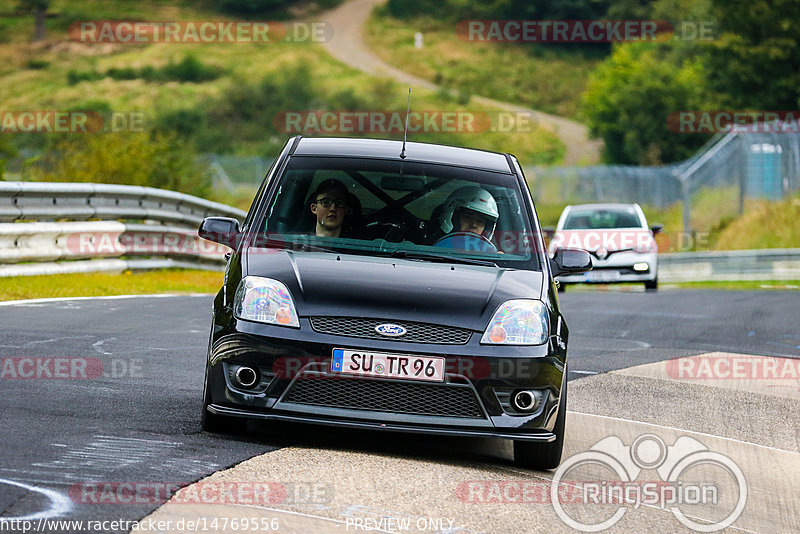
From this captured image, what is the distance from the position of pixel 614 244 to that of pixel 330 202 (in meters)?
16.6

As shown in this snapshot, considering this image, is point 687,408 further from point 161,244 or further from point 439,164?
point 161,244

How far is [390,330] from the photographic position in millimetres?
6480

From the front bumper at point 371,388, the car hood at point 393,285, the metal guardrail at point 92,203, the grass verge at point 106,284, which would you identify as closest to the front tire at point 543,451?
the front bumper at point 371,388

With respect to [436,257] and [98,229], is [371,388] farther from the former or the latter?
[98,229]

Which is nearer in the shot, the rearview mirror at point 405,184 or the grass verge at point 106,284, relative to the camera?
the rearview mirror at point 405,184

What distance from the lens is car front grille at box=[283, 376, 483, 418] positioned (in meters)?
6.46

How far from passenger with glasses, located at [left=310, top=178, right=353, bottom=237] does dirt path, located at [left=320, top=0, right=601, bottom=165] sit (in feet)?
255

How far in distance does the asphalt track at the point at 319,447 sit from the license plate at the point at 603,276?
1119 cm

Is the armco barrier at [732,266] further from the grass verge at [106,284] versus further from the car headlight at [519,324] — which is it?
the car headlight at [519,324]

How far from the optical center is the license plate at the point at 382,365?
253 inches

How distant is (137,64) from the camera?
339 ft

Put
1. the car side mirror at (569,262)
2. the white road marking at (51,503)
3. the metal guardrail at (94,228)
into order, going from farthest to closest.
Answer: the metal guardrail at (94,228) → the car side mirror at (569,262) → the white road marking at (51,503)

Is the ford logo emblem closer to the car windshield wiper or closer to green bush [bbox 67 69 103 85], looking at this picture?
the car windshield wiper

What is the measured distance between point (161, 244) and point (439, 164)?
38.7 feet
